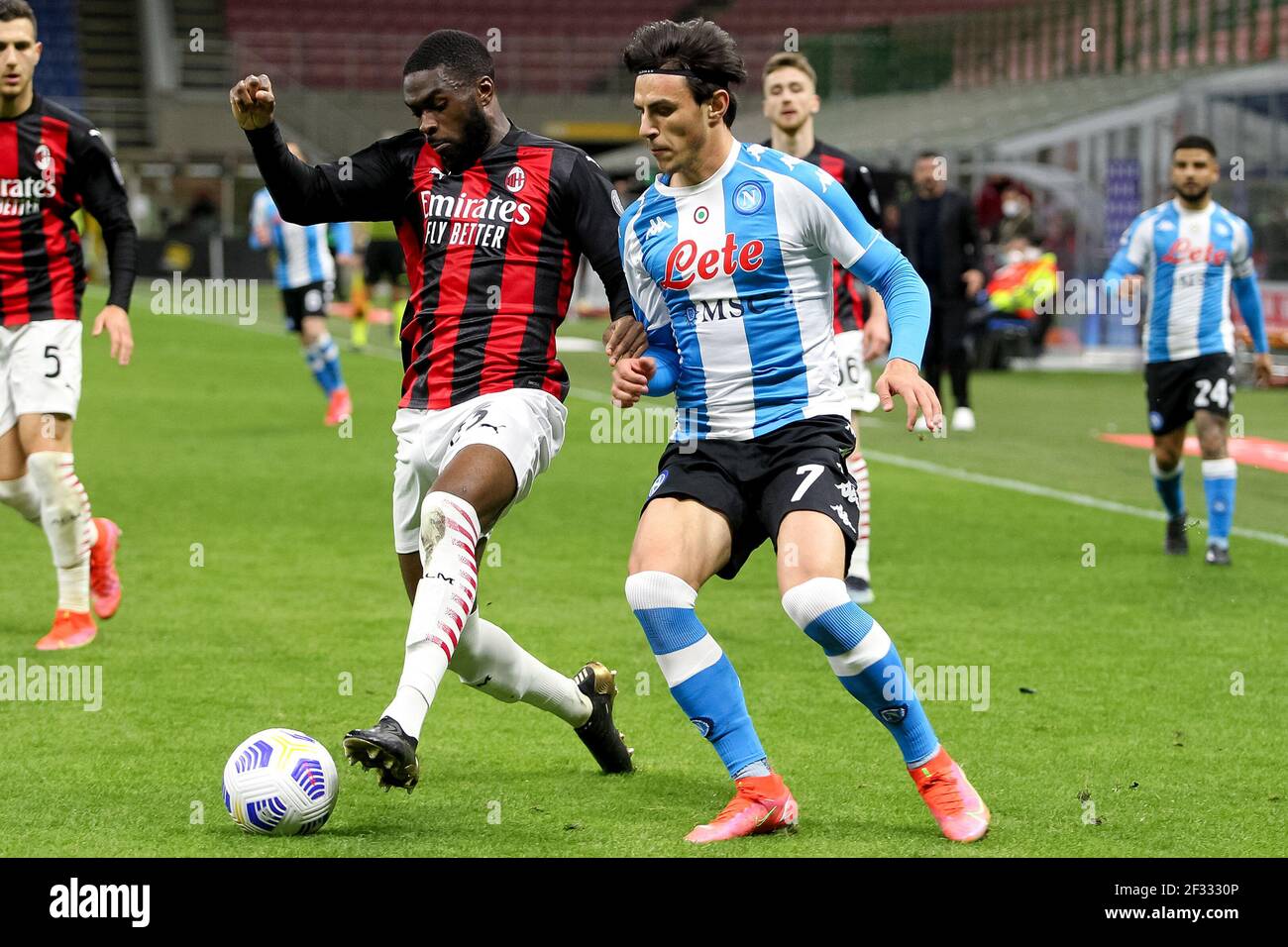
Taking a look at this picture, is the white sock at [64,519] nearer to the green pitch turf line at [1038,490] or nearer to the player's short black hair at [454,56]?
the player's short black hair at [454,56]

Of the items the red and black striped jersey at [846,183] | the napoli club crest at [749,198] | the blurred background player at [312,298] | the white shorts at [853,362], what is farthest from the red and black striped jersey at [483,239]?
the blurred background player at [312,298]

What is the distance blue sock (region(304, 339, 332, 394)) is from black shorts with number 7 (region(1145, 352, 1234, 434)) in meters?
7.96

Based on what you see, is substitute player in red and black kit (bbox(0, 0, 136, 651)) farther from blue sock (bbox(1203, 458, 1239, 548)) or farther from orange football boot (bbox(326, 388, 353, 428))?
orange football boot (bbox(326, 388, 353, 428))

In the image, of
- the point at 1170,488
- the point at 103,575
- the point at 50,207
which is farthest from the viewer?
the point at 1170,488

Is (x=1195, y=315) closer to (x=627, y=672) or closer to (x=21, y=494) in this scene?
(x=627, y=672)

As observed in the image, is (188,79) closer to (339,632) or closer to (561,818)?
(339,632)

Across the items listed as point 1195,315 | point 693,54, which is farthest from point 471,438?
point 1195,315

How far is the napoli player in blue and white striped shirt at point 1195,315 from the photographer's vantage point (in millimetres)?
9555

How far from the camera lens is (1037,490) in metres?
12.3

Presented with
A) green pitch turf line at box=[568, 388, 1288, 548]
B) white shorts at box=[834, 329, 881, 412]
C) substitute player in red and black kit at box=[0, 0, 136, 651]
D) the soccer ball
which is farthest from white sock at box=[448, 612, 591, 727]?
green pitch turf line at box=[568, 388, 1288, 548]

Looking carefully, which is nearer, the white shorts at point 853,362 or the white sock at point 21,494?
the white sock at point 21,494

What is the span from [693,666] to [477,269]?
51.5 inches

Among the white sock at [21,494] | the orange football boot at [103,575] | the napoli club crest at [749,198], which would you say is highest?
the napoli club crest at [749,198]

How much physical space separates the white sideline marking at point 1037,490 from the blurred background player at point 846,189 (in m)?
2.95
